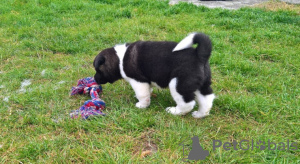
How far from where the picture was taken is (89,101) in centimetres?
355

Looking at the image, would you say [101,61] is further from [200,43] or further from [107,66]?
[200,43]

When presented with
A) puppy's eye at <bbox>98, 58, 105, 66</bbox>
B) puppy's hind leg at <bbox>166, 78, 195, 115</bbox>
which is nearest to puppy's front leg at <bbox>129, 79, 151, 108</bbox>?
puppy's hind leg at <bbox>166, 78, 195, 115</bbox>

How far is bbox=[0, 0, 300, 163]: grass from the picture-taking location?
2.80 m

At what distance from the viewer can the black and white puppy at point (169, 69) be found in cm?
312

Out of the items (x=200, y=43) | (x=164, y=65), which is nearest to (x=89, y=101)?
(x=164, y=65)

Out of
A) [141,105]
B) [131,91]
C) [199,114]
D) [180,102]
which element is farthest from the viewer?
[131,91]

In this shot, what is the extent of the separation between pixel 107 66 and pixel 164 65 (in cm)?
98

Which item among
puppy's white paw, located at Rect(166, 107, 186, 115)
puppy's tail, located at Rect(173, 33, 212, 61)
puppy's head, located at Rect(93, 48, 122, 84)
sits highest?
puppy's tail, located at Rect(173, 33, 212, 61)

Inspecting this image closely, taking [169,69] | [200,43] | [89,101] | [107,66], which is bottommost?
[89,101]

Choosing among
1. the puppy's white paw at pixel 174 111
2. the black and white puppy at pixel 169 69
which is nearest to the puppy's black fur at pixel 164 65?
the black and white puppy at pixel 169 69

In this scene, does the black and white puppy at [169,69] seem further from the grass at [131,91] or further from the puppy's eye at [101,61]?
the grass at [131,91]

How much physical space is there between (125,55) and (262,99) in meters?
1.98

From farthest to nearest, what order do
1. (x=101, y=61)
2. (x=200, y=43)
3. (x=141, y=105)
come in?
1. (x=101, y=61)
2. (x=141, y=105)
3. (x=200, y=43)

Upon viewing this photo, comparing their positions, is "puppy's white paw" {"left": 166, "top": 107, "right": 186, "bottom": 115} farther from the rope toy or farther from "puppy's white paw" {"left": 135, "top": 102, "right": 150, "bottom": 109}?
the rope toy
